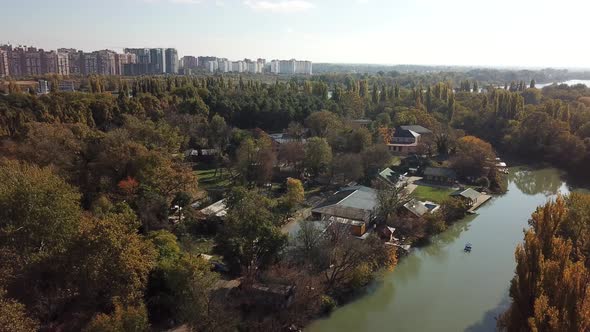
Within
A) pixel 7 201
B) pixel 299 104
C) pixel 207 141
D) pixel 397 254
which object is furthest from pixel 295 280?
pixel 299 104

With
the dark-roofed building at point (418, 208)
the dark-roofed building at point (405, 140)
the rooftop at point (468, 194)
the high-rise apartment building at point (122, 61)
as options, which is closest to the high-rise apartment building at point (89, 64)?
the high-rise apartment building at point (122, 61)

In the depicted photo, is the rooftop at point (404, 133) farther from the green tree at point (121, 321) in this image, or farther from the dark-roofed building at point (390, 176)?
the green tree at point (121, 321)

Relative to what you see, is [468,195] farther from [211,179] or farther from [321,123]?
[211,179]

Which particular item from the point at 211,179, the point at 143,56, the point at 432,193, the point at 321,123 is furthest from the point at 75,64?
the point at 432,193

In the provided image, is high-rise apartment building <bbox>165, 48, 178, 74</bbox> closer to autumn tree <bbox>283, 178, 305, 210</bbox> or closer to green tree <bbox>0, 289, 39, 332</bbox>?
autumn tree <bbox>283, 178, 305, 210</bbox>

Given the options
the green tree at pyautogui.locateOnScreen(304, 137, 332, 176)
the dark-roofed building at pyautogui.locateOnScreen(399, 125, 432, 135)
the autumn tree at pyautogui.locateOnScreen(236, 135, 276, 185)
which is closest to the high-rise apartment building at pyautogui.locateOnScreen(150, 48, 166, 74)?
the dark-roofed building at pyautogui.locateOnScreen(399, 125, 432, 135)

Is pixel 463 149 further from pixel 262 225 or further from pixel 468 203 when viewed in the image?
pixel 262 225
